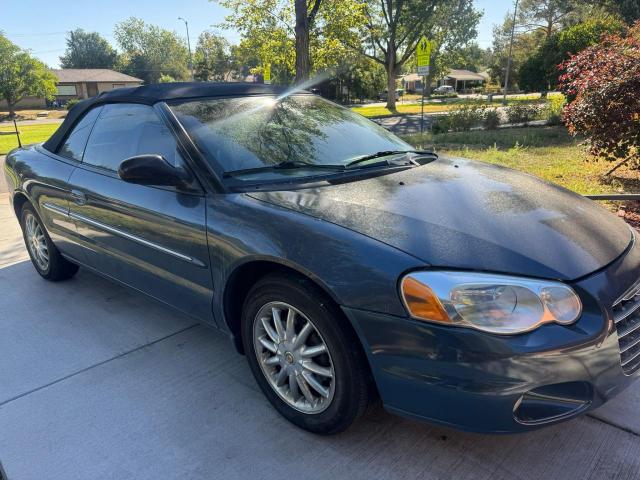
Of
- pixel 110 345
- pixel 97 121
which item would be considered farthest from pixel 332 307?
pixel 97 121

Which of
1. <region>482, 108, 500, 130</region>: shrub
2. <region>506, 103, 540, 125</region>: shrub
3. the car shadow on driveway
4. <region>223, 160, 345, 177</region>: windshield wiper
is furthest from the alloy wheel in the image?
<region>506, 103, 540, 125</region>: shrub

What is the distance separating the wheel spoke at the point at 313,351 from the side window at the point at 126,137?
124 centimetres

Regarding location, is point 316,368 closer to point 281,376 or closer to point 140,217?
point 281,376

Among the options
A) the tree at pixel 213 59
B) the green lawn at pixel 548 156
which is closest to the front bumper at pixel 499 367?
the green lawn at pixel 548 156

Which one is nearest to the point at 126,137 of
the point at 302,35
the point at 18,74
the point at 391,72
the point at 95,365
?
the point at 95,365

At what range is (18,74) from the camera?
119 feet

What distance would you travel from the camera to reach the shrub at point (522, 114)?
15789mm

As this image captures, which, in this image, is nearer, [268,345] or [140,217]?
[268,345]

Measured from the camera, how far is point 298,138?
2.97 metres

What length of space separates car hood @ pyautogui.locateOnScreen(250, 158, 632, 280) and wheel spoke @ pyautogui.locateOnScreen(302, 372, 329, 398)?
0.72 m

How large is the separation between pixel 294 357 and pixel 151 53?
94.3 m

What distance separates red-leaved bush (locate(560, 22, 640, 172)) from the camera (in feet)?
20.2

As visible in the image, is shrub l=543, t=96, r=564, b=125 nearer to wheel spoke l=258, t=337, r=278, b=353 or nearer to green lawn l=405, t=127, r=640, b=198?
green lawn l=405, t=127, r=640, b=198

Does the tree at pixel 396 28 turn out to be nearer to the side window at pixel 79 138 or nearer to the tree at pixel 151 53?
the side window at pixel 79 138
